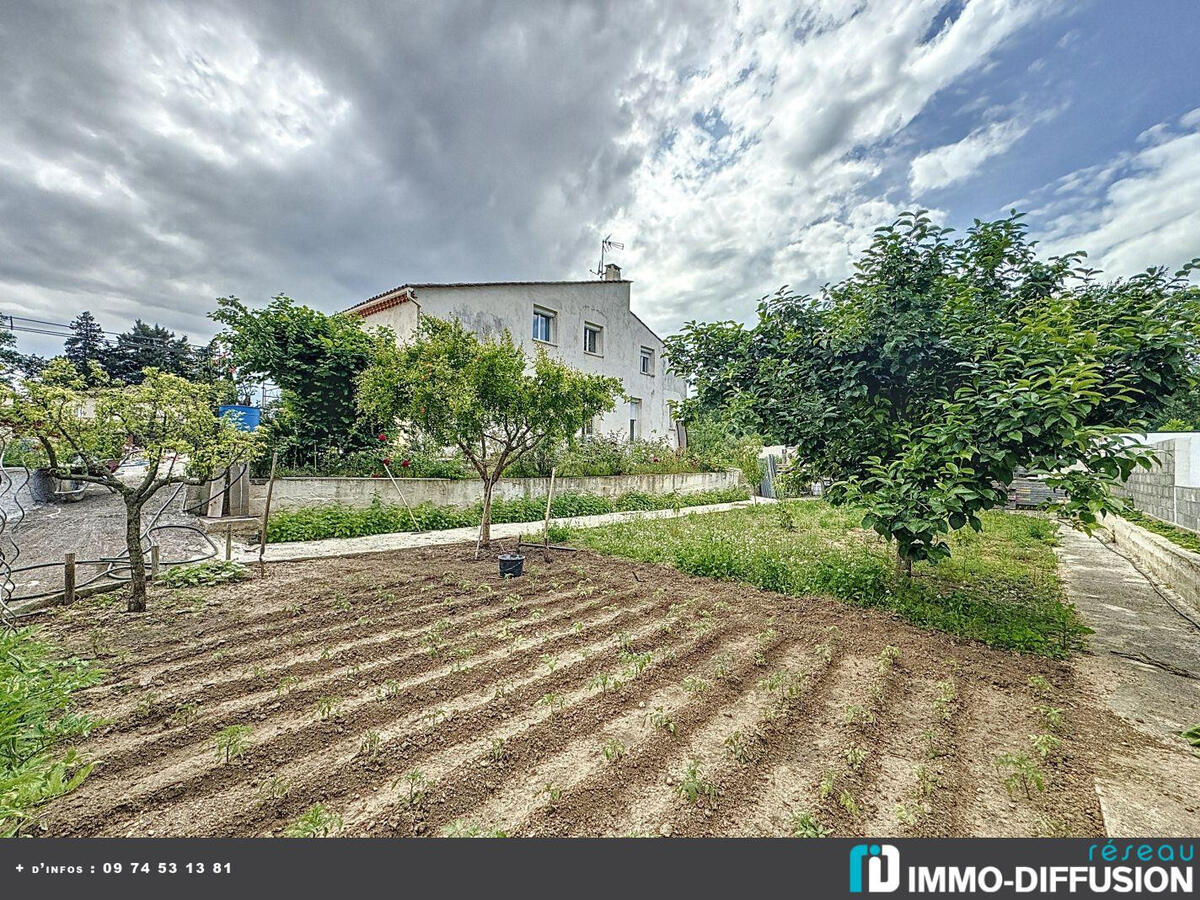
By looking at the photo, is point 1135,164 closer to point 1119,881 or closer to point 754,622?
point 754,622

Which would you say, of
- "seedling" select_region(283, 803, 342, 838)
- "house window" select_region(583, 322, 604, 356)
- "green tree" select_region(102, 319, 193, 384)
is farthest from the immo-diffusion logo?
"green tree" select_region(102, 319, 193, 384)

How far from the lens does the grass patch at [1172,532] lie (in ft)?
17.7

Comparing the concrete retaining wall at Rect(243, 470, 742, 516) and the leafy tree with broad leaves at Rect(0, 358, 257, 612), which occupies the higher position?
the leafy tree with broad leaves at Rect(0, 358, 257, 612)

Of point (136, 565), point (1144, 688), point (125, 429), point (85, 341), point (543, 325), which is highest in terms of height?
point (85, 341)

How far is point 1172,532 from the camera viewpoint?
6254mm

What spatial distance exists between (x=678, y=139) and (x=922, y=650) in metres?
10.6

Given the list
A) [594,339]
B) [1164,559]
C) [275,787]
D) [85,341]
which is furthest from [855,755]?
[85,341]

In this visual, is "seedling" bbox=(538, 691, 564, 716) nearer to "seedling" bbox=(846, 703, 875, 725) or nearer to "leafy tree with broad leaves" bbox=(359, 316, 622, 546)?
"seedling" bbox=(846, 703, 875, 725)

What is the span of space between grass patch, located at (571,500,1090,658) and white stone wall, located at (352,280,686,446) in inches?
209

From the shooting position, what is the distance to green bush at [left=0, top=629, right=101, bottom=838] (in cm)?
177

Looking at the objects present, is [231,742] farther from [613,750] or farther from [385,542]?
[385,542]

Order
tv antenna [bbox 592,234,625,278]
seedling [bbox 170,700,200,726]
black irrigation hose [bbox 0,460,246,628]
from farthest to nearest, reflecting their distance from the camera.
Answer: tv antenna [bbox 592,234,625,278] → black irrigation hose [bbox 0,460,246,628] → seedling [bbox 170,700,200,726]

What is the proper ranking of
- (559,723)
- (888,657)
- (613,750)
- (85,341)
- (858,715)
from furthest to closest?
(85,341), (888,657), (858,715), (559,723), (613,750)

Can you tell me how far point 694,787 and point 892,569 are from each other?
497cm
